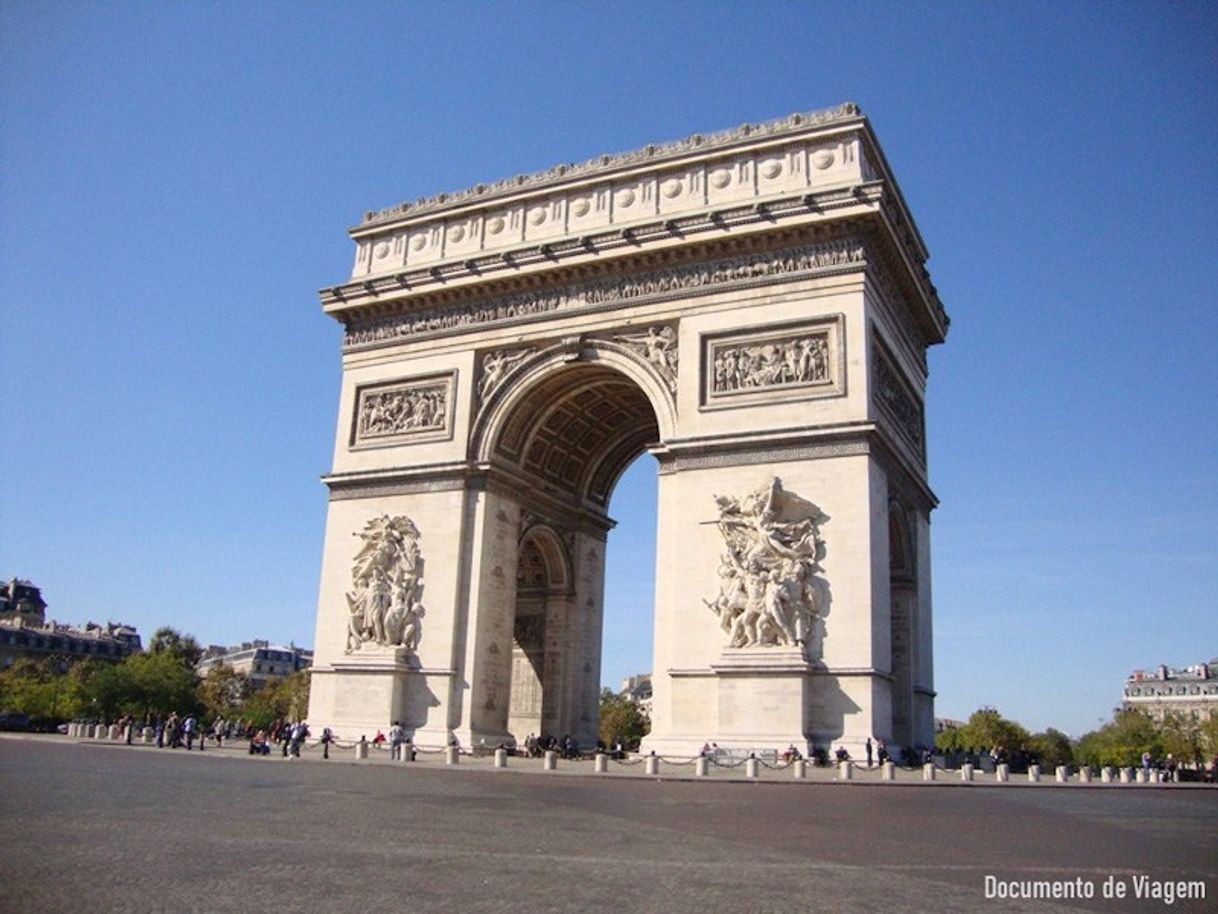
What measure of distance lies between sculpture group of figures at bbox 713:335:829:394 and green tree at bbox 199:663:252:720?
53.9 metres

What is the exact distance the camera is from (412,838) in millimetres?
8188

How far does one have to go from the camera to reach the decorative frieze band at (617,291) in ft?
83.4

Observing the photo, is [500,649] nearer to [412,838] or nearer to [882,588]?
[882,588]

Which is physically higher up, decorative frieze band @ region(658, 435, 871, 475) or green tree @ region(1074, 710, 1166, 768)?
decorative frieze band @ region(658, 435, 871, 475)

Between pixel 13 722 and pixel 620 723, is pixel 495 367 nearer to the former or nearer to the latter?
pixel 13 722

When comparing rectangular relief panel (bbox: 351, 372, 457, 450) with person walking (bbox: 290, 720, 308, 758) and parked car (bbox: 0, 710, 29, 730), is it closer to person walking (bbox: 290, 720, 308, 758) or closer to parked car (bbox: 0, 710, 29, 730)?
person walking (bbox: 290, 720, 308, 758)

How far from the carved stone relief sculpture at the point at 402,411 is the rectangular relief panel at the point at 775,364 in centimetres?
789

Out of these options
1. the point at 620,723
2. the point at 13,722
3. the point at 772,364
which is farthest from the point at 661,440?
the point at 620,723

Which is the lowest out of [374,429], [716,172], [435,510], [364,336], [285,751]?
[285,751]

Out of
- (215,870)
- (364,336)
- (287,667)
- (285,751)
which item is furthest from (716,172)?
(287,667)

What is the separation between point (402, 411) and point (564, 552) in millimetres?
6832

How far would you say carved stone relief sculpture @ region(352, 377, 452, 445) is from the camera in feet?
97.0

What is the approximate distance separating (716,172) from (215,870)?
2407 centimetres

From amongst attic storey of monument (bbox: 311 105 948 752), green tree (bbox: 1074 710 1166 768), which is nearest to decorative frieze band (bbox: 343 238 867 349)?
attic storey of monument (bbox: 311 105 948 752)
